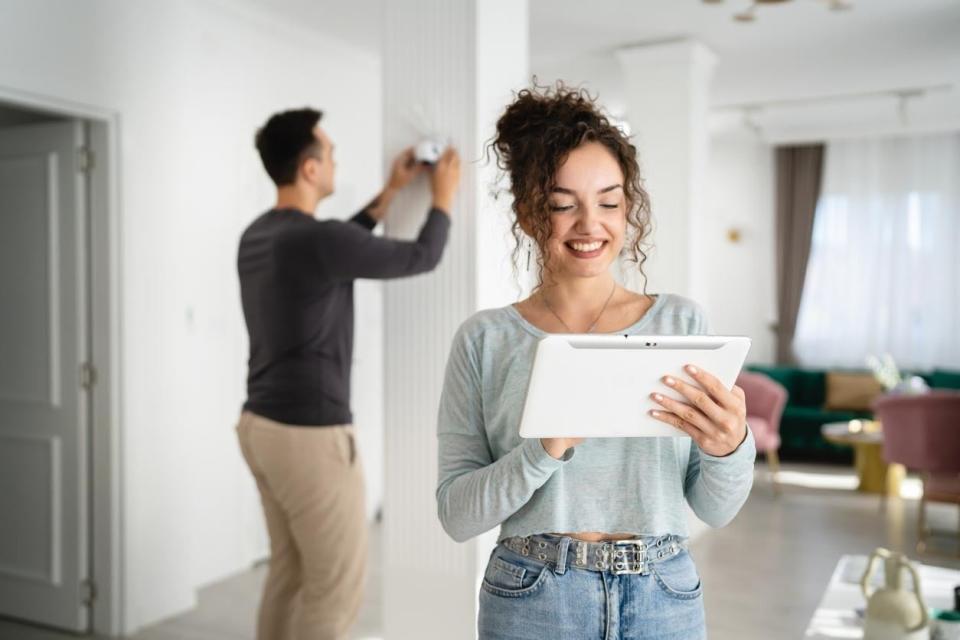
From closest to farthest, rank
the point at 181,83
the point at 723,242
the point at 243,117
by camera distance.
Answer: the point at 181,83
the point at 243,117
the point at 723,242

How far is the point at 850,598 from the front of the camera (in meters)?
3.33

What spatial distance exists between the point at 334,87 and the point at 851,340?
5.43 meters

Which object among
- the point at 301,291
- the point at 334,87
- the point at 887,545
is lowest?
the point at 887,545

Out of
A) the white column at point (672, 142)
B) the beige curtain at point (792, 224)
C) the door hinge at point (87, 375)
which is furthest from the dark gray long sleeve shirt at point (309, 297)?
the beige curtain at point (792, 224)

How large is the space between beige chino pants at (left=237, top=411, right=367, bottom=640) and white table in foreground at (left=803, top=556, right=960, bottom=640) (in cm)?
144

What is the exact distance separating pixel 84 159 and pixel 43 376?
0.91m

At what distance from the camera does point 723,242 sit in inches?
357

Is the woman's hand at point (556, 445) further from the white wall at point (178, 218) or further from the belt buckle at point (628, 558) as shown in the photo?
the white wall at point (178, 218)

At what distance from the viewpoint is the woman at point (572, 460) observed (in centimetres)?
123

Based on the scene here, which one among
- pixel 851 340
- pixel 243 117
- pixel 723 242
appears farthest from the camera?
pixel 723 242

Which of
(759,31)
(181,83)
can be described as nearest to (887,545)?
(759,31)

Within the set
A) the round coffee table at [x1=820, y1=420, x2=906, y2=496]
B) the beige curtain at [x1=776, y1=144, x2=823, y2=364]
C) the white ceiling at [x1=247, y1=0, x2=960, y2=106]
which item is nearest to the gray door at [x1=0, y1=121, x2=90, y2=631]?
the white ceiling at [x1=247, y1=0, x2=960, y2=106]

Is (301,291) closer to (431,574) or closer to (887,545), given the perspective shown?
(431,574)

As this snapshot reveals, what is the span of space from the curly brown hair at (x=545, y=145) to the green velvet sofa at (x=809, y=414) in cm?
709
